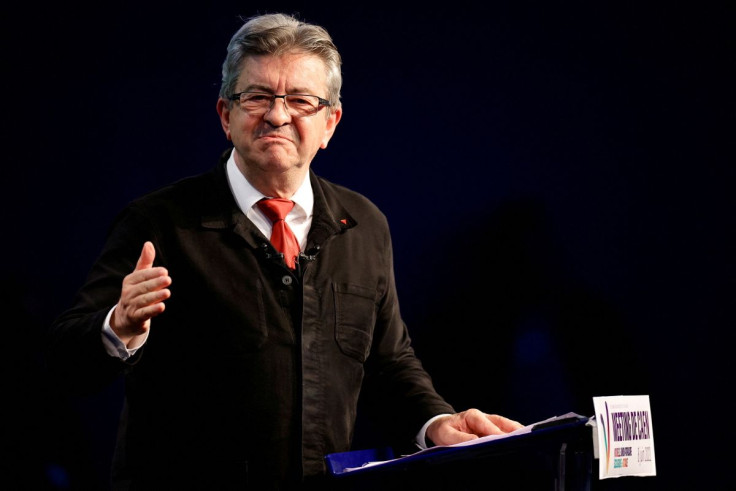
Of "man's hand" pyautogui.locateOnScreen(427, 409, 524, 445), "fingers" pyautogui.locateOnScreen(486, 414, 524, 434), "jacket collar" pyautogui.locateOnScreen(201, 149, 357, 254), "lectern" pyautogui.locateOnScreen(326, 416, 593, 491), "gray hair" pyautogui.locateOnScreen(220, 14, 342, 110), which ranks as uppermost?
"gray hair" pyautogui.locateOnScreen(220, 14, 342, 110)

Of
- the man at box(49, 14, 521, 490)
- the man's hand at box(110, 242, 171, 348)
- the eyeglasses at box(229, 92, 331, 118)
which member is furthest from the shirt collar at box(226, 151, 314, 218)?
the man's hand at box(110, 242, 171, 348)

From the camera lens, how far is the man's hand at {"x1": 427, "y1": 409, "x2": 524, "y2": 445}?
57.4 inches

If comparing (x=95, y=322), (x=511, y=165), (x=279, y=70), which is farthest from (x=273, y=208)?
(x=511, y=165)

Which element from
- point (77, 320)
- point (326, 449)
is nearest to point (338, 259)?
point (326, 449)

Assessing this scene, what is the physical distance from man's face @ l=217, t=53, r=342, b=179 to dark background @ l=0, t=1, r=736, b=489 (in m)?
0.80

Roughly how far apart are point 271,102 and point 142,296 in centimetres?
60

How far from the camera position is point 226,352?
5.06 ft

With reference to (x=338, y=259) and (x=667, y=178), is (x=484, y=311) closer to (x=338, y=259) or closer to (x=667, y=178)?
(x=667, y=178)

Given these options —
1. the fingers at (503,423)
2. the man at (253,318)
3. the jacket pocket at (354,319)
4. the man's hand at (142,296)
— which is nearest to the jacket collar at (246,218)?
the man at (253,318)

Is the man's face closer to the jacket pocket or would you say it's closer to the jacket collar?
the jacket collar

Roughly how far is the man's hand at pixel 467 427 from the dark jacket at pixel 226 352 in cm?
7

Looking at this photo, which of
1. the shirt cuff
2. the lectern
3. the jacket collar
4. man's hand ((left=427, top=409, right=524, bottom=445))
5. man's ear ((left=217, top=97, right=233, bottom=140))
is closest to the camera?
the lectern

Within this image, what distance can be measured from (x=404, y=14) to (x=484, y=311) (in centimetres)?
98

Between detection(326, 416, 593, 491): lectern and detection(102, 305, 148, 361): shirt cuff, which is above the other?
detection(102, 305, 148, 361): shirt cuff
